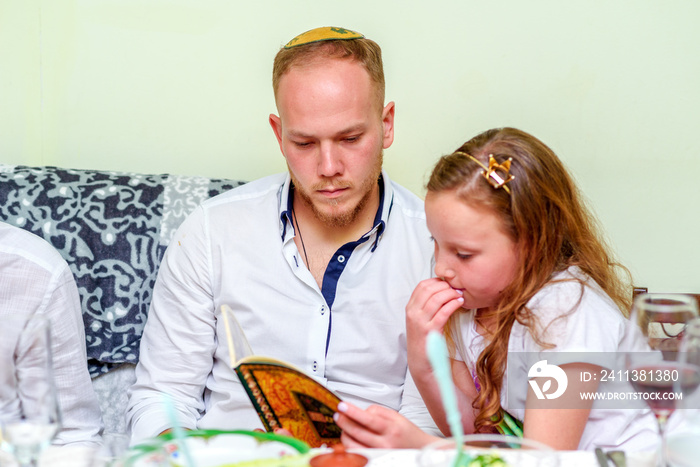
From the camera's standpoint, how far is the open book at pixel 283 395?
1.11m

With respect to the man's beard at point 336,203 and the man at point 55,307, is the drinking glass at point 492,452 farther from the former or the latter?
the man at point 55,307

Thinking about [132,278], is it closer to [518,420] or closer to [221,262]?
[221,262]

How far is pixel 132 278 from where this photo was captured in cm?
197

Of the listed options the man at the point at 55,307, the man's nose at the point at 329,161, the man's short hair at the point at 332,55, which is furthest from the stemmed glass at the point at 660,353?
the man at the point at 55,307

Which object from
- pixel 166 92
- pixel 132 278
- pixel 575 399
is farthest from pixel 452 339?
pixel 166 92

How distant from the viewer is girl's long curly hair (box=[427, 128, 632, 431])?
140cm

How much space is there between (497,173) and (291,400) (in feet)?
1.95

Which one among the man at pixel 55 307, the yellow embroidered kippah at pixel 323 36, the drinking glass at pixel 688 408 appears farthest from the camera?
the yellow embroidered kippah at pixel 323 36

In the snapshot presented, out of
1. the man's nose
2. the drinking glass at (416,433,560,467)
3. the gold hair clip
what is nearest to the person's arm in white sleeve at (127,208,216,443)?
the man's nose

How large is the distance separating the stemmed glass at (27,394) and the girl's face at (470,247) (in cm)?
77

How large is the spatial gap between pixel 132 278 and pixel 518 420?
1.11 meters

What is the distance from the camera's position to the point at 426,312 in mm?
1479

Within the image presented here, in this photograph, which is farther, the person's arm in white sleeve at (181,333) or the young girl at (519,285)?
the person's arm in white sleeve at (181,333)

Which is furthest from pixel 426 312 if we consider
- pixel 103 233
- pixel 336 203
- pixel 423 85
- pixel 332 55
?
pixel 423 85
